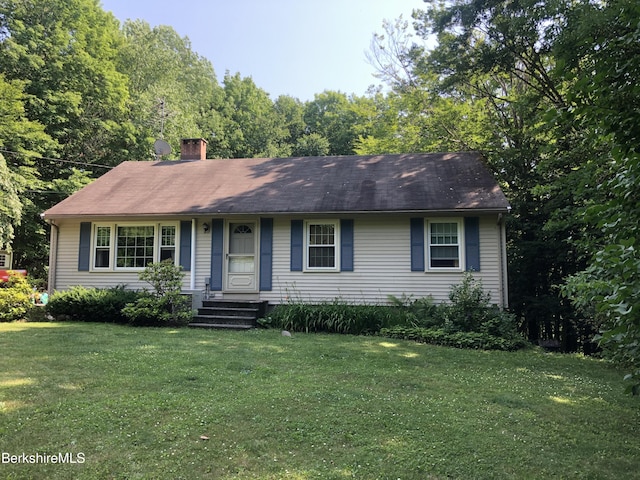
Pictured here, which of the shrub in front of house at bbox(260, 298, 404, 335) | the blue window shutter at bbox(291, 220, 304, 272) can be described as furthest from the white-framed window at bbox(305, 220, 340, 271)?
the shrub in front of house at bbox(260, 298, 404, 335)

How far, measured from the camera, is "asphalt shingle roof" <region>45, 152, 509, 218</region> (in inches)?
427

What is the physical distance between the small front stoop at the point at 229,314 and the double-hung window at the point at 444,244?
178 inches

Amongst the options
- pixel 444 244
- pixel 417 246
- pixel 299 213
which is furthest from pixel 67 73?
pixel 444 244

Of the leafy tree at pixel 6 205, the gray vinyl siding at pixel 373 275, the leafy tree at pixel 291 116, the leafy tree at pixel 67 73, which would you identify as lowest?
the gray vinyl siding at pixel 373 275

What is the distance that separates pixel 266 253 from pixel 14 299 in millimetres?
6190

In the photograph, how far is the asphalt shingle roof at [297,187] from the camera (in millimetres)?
10836

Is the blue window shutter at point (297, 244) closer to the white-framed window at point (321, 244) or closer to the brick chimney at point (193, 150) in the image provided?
the white-framed window at point (321, 244)

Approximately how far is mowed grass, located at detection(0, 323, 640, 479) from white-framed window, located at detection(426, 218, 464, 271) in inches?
153

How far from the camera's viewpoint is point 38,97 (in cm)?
2052

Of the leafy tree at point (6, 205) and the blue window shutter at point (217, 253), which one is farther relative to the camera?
the leafy tree at point (6, 205)

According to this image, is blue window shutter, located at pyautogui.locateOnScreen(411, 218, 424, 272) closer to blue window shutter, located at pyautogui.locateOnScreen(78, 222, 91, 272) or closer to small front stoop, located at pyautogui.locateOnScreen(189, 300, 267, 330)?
small front stoop, located at pyautogui.locateOnScreen(189, 300, 267, 330)

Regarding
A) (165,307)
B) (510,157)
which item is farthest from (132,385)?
(510,157)

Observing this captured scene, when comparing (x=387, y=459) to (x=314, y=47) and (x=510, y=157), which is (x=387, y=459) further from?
(x=314, y=47)

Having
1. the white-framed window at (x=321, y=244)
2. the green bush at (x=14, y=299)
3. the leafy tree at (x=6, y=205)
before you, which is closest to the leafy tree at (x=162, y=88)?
the leafy tree at (x=6, y=205)
